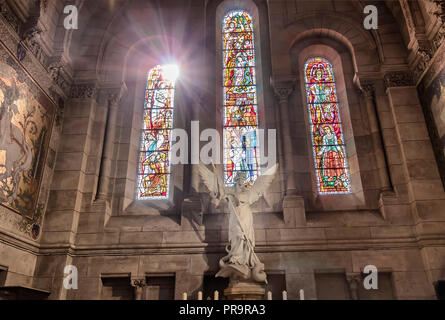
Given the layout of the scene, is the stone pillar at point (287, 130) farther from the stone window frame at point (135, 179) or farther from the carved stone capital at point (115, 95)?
the carved stone capital at point (115, 95)

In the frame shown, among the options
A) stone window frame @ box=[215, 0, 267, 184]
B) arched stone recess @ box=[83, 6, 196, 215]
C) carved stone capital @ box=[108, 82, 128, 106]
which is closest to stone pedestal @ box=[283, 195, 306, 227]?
stone window frame @ box=[215, 0, 267, 184]

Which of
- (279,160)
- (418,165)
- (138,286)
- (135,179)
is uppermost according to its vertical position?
(279,160)

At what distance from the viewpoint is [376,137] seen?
9.30m

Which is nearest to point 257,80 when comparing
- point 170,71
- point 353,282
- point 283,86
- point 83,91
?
point 283,86

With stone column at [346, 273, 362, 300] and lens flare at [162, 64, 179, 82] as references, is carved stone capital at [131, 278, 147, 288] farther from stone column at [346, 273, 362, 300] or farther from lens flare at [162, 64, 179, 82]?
lens flare at [162, 64, 179, 82]

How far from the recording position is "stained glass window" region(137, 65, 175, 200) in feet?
31.4

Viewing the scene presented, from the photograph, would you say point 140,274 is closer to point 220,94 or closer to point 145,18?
point 220,94

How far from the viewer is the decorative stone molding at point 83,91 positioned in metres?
9.92

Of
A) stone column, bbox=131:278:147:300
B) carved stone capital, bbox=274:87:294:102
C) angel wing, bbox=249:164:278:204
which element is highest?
carved stone capital, bbox=274:87:294:102

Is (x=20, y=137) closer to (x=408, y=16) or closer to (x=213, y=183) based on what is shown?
(x=213, y=183)

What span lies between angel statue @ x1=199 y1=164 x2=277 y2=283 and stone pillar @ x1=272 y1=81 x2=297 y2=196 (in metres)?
0.95

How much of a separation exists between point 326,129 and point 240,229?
13.6 ft

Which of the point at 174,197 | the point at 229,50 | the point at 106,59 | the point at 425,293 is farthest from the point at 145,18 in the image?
the point at 425,293

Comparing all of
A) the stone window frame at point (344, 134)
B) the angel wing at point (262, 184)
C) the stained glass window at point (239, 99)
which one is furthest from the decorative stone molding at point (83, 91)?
the stone window frame at point (344, 134)
